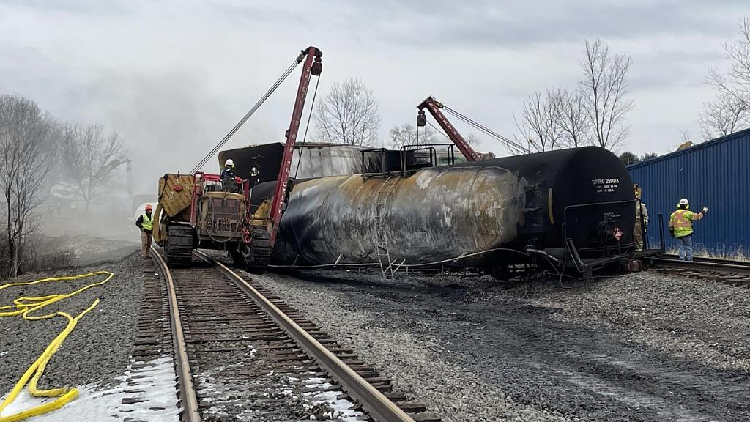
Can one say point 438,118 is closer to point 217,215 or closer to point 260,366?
point 217,215

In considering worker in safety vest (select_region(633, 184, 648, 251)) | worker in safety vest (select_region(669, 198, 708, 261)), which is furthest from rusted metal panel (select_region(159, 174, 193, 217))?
worker in safety vest (select_region(669, 198, 708, 261))

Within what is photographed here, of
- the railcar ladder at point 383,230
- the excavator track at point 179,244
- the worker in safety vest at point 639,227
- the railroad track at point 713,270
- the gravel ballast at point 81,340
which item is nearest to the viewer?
the gravel ballast at point 81,340

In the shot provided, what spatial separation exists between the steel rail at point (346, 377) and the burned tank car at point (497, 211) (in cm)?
475

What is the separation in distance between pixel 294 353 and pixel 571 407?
9.25 ft

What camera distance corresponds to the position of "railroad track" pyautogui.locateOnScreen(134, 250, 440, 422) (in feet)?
15.5

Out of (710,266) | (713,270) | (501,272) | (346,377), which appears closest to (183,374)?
(346,377)

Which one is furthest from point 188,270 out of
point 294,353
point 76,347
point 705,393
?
point 705,393

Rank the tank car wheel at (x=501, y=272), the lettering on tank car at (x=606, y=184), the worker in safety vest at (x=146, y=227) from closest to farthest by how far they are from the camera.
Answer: the lettering on tank car at (x=606, y=184), the tank car wheel at (x=501, y=272), the worker in safety vest at (x=146, y=227)

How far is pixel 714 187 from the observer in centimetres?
1986

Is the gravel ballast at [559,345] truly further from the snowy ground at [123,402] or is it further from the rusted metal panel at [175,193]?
the rusted metal panel at [175,193]

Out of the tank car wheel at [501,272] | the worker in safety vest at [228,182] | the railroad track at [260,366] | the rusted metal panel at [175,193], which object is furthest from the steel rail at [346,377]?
the rusted metal panel at [175,193]

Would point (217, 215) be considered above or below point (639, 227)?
above

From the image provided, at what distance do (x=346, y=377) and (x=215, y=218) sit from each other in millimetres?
11848

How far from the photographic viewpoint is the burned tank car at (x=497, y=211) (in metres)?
11.7
